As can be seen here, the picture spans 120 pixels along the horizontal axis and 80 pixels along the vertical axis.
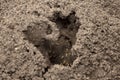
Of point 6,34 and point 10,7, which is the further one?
point 10,7

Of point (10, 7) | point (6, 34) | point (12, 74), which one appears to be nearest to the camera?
point (12, 74)

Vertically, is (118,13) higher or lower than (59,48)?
higher

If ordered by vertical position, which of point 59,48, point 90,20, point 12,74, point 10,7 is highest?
point 10,7

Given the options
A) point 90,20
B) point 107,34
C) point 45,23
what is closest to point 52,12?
point 45,23

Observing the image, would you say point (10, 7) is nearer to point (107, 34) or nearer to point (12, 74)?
point (12, 74)

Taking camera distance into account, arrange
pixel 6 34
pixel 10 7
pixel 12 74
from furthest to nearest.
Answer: pixel 10 7 → pixel 6 34 → pixel 12 74
